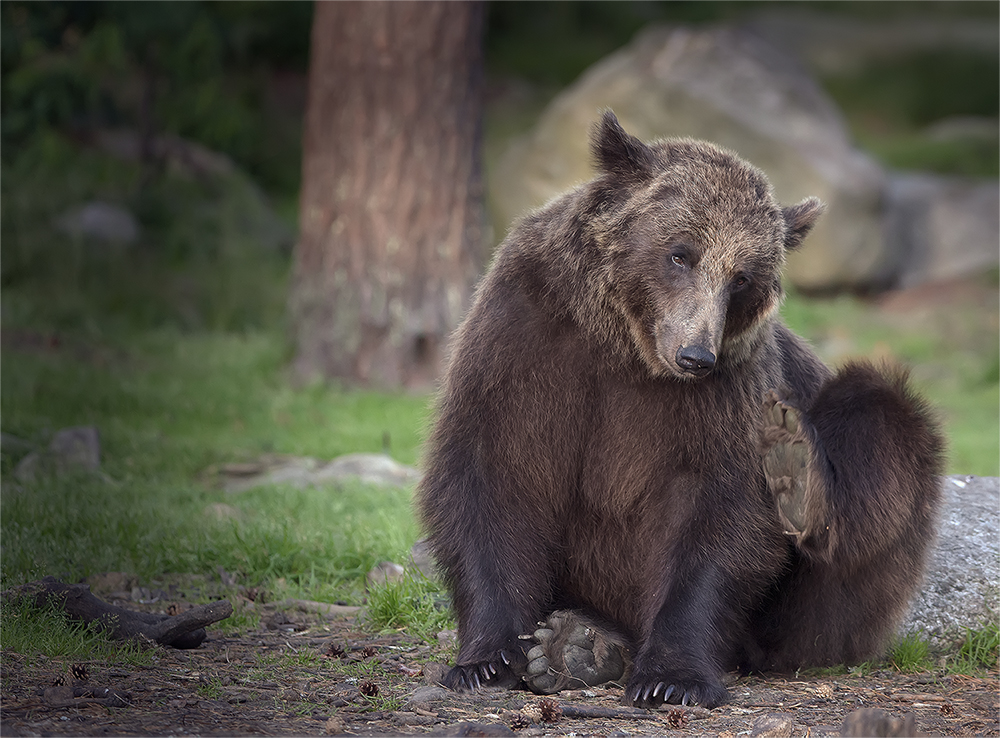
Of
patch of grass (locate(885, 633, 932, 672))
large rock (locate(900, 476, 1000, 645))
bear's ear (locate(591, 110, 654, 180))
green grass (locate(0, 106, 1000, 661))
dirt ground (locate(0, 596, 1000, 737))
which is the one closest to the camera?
dirt ground (locate(0, 596, 1000, 737))

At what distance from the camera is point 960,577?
5023 mm

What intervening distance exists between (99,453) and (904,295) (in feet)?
33.3

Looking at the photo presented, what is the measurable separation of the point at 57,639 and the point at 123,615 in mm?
284

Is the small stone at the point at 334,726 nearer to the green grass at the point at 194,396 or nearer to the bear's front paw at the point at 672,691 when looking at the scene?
the green grass at the point at 194,396

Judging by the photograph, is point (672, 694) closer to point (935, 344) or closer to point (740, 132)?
point (935, 344)

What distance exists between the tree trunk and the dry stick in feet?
16.5

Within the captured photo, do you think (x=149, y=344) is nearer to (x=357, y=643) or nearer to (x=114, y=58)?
(x=114, y=58)

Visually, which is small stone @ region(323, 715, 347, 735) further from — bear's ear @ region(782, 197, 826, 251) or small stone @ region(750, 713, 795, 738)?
bear's ear @ region(782, 197, 826, 251)

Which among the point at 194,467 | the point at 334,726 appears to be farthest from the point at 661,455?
the point at 194,467

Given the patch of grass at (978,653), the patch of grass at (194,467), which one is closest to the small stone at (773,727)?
the patch of grass at (978,653)

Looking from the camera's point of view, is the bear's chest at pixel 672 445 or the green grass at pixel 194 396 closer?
the bear's chest at pixel 672 445

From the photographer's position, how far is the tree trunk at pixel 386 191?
901cm

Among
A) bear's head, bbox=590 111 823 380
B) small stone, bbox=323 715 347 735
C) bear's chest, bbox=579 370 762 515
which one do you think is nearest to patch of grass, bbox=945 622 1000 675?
bear's chest, bbox=579 370 762 515

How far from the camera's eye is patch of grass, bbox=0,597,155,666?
3.87 metres
